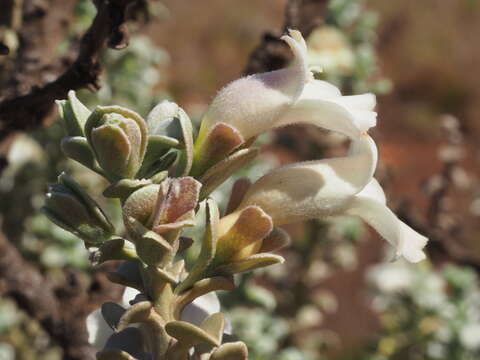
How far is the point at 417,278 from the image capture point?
8.39 ft

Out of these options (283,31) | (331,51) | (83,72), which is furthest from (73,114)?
(331,51)

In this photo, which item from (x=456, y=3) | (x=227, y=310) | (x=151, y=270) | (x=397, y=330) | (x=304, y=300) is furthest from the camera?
(x=456, y=3)

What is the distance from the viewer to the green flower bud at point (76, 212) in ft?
2.69

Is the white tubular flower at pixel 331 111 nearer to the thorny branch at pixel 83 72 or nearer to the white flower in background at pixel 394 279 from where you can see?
the thorny branch at pixel 83 72

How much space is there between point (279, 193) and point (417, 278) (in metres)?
1.80

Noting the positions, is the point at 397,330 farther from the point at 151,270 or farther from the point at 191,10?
the point at 191,10

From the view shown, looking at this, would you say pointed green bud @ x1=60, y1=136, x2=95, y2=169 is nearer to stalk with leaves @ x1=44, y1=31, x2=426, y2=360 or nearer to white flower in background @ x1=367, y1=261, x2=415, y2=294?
stalk with leaves @ x1=44, y1=31, x2=426, y2=360

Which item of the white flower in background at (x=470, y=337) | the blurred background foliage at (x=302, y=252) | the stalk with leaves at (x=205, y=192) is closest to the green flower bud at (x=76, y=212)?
the stalk with leaves at (x=205, y=192)

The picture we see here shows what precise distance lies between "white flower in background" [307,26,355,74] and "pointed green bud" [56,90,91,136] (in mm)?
1409

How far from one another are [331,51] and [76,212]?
1.54 m

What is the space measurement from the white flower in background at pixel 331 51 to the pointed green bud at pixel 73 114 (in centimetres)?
141

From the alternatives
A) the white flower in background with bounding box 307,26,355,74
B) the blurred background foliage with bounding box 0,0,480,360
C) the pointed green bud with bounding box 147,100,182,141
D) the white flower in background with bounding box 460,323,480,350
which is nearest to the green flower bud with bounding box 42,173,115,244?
the pointed green bud with bounding box 147,100,182,141

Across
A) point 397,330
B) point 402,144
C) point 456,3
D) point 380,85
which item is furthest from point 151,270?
point 456,3

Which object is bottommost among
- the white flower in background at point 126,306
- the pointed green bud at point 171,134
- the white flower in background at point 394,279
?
the white flower in background at point 394,279
